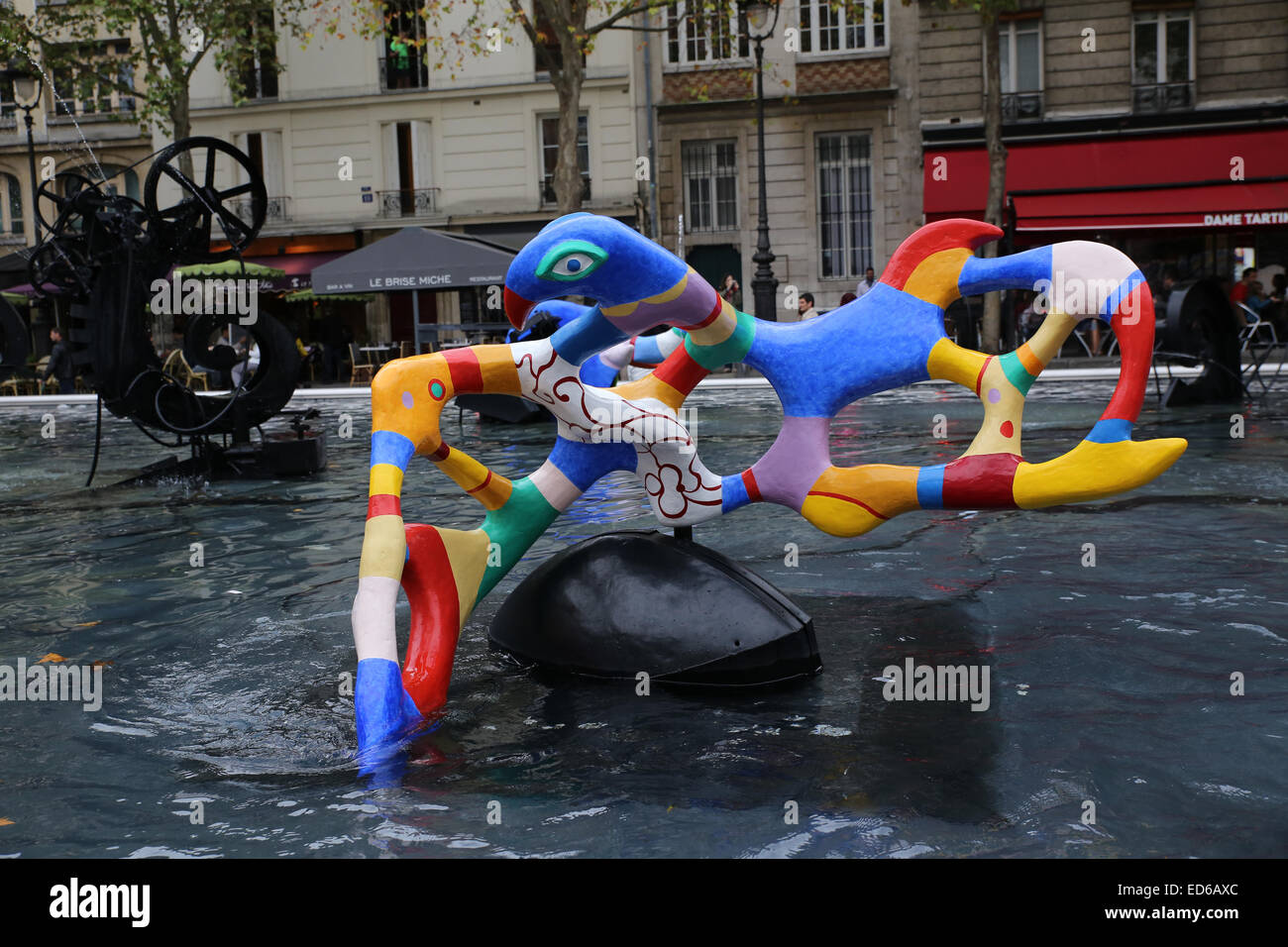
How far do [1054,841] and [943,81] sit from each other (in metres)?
29.0

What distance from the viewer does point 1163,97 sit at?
28797 millimetres

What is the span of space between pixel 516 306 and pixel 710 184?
2829 centimetres

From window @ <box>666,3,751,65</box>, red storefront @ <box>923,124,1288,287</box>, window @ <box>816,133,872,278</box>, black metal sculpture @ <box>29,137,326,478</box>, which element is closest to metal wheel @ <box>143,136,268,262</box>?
black metal sculpture @ <box>29,137,326,478</box>

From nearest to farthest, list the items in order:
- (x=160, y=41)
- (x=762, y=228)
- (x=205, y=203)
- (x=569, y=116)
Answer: (x=205, y=203), (x=569, y=116), (x=762, y=228), (x=160, y=41)

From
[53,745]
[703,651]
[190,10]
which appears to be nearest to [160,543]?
[53,745]

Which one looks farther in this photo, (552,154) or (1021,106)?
(552,154)

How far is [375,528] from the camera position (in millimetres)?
4414

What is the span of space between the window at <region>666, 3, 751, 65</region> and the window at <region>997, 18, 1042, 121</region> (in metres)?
6.08

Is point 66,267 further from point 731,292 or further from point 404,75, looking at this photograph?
point 404,75

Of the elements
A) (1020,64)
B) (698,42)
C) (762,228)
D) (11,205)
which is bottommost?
(762,228)

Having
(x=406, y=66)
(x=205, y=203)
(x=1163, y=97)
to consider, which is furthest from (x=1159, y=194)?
(x=205, y=203)

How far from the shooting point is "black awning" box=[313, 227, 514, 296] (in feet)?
63.5

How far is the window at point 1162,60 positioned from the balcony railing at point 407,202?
17.7m

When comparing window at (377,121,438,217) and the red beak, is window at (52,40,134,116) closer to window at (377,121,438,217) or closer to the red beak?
window at (377,121,438,217)
